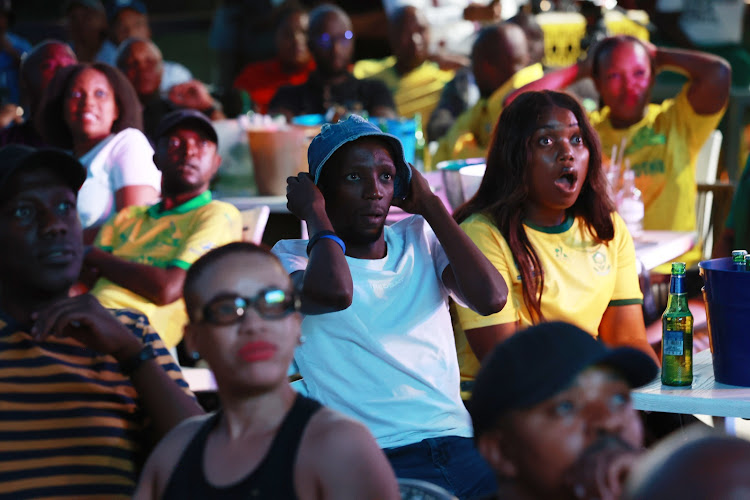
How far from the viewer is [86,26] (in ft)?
27.4

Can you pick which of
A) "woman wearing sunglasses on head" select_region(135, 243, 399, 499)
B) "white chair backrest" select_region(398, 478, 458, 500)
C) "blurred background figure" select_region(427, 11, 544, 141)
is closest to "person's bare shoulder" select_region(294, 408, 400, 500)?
"woman wearing sunglasses on head" select_region(135, 243, 399, 499)

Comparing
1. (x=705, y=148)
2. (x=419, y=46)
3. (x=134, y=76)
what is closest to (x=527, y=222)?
(x=705, y=148)

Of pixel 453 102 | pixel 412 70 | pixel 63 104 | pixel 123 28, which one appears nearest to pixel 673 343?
pixel 63 104

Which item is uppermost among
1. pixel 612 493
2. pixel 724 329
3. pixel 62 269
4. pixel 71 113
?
pixel 71 113

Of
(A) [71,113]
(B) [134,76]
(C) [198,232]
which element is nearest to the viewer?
(C) [198,232]

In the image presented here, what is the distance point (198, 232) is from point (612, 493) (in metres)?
2.59

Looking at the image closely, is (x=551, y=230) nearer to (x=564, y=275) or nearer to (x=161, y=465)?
(x=564, y=275)

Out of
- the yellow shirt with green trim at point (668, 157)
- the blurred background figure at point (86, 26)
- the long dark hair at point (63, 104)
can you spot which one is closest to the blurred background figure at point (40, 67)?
the long dark hair at point (63, 104)

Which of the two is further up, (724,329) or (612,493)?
(612,493)

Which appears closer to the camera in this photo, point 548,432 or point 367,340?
point 548,432

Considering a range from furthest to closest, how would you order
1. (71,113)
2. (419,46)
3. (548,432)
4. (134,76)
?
(419,46)
(134,76)
(71,113)
(548,432)

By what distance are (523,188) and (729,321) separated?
72 centimetres

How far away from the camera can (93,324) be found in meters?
1.86

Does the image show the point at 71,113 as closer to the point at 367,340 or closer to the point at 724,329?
the point at 367,340
